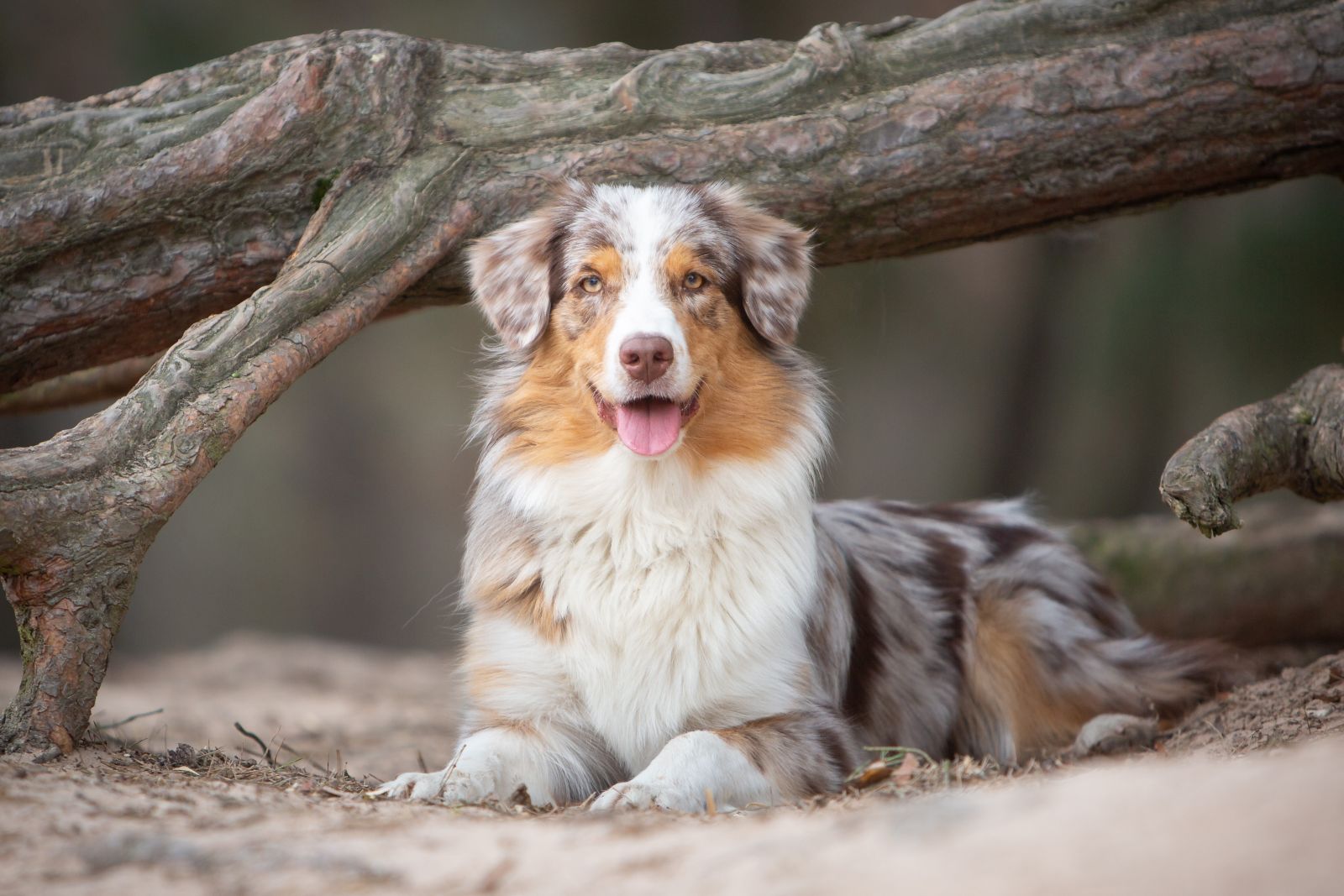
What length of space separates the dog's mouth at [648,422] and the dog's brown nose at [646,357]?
0.10m

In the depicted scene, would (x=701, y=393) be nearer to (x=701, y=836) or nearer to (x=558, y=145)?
(x=558, y=145)

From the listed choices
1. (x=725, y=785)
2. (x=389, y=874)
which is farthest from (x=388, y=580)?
(x=389, y=874)

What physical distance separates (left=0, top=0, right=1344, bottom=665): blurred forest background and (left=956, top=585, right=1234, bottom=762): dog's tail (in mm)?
4963

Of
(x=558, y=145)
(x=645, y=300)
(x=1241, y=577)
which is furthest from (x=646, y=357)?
(x=1241, y=577)

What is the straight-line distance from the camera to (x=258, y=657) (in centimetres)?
945

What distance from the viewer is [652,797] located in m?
3.45

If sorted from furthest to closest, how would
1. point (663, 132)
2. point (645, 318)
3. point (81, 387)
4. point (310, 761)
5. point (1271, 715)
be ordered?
point (81, 387) < point (310, 761) < point (663, 132) < point (1271, 715) < point (645, 318)

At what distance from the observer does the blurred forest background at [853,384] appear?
9961mm

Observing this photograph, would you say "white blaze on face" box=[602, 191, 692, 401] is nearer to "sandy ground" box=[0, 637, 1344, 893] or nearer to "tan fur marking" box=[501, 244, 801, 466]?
"tan fur marking" box=[501, 244, 801, 466]

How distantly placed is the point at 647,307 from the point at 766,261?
2.12 feet

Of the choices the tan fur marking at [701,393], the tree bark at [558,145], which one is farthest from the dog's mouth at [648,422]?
the tree bark at [558,145]

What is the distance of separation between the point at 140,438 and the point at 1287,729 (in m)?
3.84

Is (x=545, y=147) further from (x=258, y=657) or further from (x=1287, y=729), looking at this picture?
(x=258, y=657)

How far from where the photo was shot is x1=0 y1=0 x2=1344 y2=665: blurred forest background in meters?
9.96
